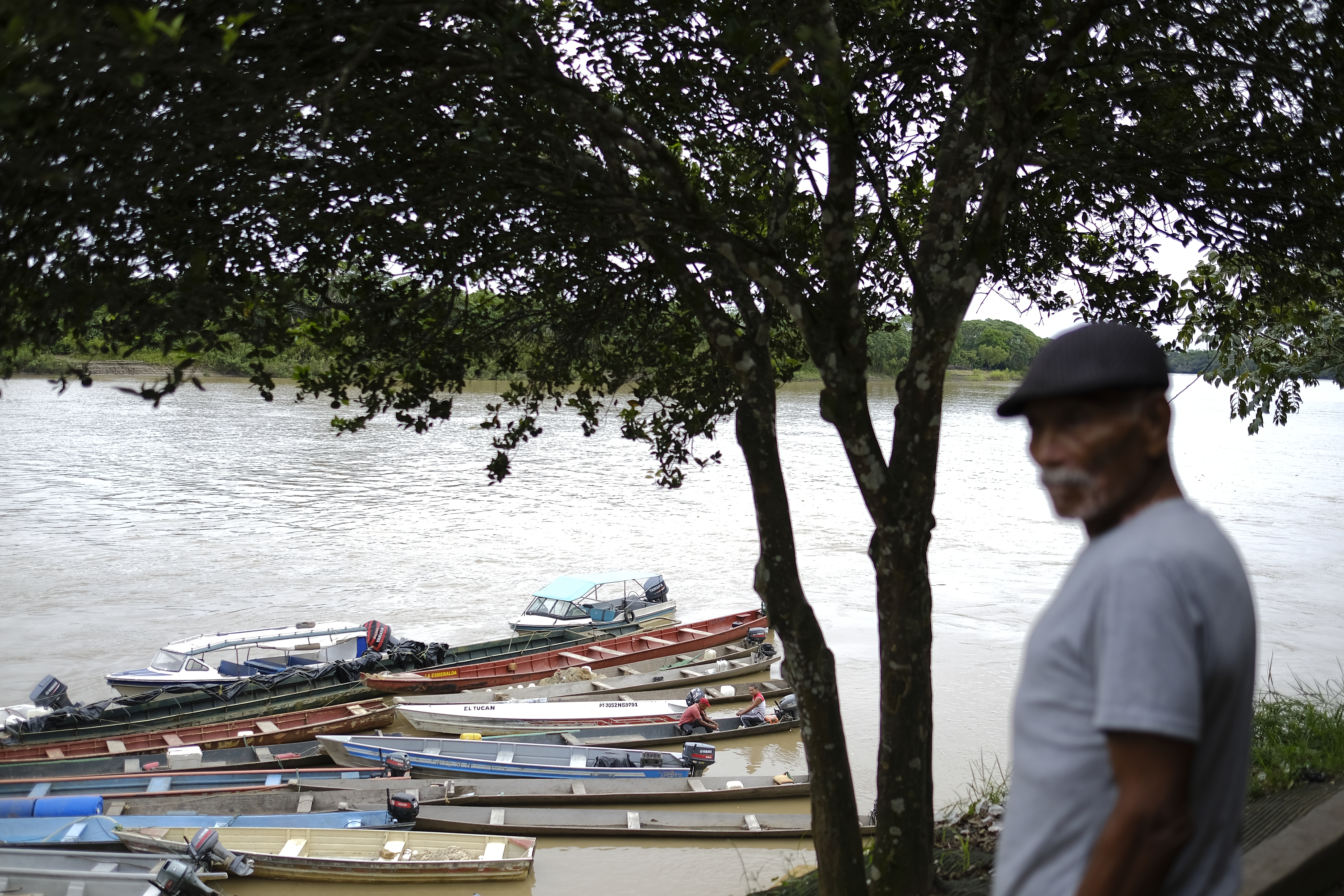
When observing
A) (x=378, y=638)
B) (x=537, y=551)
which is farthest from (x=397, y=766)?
(x=537, y=551)

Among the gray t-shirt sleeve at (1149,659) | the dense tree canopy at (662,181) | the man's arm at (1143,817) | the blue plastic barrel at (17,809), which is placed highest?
the dense tree canopy at (662,181)

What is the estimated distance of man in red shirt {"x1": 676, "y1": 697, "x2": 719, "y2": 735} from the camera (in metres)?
17.2

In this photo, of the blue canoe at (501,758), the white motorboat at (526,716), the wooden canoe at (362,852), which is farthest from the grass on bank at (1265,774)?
the white motorboat at (526,716)

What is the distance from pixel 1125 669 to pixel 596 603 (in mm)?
22745

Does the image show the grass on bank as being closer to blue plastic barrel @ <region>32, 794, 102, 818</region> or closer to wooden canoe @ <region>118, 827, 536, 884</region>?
wooden canoe @ <region>118, 827, 536, 884</region>

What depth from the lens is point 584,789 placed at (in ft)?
48.1

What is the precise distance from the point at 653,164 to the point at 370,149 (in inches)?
62.2

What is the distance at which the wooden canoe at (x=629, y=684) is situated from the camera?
18625 millimetres

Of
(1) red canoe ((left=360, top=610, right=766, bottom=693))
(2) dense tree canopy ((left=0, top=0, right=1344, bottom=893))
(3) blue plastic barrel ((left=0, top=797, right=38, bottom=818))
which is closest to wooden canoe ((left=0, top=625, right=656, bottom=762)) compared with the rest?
(1) red canoe ((left=360, top=610, right=766, bottom=693))

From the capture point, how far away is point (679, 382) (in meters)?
8.18

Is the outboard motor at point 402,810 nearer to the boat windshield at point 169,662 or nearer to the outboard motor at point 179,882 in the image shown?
the outboard motor at point 179,882

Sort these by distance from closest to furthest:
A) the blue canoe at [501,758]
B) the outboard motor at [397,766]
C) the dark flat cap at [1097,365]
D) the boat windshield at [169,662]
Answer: the dark flat cap at [1097,365] → the outboard motor at [397,766] → the blue canoe at [501,758] → the boat windshield at [169,662]

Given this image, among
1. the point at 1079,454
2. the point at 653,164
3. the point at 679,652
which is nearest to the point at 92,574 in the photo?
the point at 679,652

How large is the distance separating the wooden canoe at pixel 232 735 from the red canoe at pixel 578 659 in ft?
3.93
